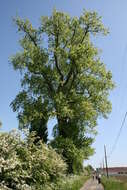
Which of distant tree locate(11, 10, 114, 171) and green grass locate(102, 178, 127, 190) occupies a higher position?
distant tree locate(11, 10, 114, 171)

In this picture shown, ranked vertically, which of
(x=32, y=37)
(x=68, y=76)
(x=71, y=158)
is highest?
(x=32, y=37)

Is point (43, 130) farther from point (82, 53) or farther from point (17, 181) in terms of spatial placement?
point (17, 181)

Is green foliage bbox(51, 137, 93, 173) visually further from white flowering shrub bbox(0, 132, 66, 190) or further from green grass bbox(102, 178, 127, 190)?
white flowering shrub bbox(0, 132, 66, 190)

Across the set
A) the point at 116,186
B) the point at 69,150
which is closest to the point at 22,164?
the point at 69,150

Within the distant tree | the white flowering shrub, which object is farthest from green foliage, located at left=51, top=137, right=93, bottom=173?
the white flowering shrub

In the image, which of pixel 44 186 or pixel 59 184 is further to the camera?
pixel 59 184

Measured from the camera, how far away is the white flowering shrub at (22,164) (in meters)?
12.8

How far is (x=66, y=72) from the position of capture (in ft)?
98.8

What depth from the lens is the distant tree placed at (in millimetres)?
28891

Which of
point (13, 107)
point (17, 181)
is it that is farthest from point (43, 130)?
point (17, 181)

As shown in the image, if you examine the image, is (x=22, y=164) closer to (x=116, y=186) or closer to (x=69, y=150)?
(x=69, y=150)

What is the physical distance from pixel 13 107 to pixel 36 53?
5142mm

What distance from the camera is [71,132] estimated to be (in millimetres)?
29375

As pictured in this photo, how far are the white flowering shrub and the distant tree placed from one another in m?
11.3
